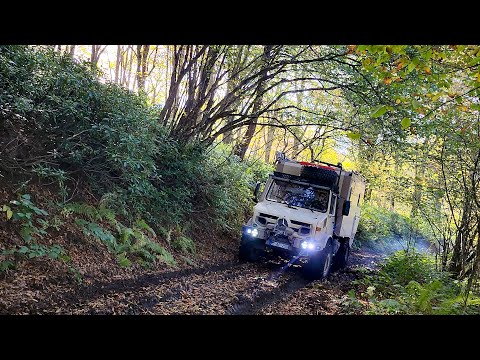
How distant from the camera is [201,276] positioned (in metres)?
7.95

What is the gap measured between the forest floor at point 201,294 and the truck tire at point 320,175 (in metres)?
2.53

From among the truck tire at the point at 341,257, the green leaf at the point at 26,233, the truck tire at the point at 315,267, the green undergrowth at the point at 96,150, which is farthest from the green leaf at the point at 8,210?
the truck tire at the point at 341,257

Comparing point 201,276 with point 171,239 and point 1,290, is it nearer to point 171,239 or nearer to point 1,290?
point 171,239

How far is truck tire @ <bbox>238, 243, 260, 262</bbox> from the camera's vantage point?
9.73 m

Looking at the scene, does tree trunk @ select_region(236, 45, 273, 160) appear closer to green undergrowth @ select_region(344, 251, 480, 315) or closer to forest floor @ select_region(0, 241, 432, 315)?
forest floor @ select_region(0, 241, 432, 315)

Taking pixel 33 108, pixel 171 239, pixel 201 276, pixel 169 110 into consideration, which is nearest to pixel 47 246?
pixel 33 108

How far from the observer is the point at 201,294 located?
665 centimetres

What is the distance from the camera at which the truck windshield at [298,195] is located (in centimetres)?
990

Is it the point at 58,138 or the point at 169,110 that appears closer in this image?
the point at 58,138

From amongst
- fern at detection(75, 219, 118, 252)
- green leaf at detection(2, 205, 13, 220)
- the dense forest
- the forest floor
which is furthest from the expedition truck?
green leaf at detection(2, 205, 13, 220)

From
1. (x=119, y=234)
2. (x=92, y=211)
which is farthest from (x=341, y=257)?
(x=92, y=211)

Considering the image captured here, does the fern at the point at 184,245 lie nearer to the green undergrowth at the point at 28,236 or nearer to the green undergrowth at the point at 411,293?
the green undergrowth at the point at 28,236
